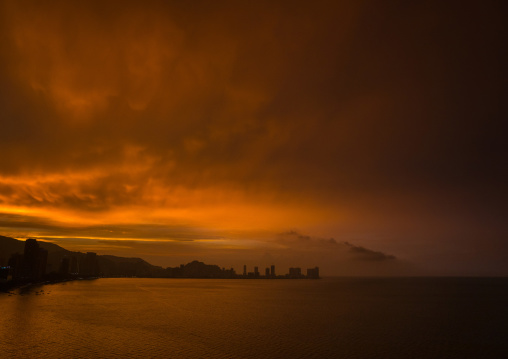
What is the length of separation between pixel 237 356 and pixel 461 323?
2955 inches

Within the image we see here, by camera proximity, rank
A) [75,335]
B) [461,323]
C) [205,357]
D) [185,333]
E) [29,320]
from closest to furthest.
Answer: [205,357] < [75,335] < [185,333] < [29,320] < [461,323]

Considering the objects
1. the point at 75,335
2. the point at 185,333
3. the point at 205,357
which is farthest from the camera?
the point at 185,333

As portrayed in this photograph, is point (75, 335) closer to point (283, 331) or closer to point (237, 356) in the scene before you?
point (237, 356)

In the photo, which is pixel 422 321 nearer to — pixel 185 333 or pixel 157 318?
pixel 185 333

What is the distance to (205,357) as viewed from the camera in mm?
59312

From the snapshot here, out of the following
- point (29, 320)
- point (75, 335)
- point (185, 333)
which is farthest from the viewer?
point (29, 320)

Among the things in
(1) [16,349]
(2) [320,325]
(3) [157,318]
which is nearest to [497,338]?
(2) [320,325]

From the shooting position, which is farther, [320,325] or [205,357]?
[320,325]

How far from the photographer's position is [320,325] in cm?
9275

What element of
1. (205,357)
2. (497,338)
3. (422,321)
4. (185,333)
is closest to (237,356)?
(205,357)

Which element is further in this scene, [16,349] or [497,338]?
[497,338]

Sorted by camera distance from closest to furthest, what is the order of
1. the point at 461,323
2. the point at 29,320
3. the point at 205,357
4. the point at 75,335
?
the point at 205,357
the point at 75,335
the point at 29,320
the point at 461,323

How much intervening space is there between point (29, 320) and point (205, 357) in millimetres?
60382

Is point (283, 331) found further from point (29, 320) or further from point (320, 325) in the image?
point (29, 320)
